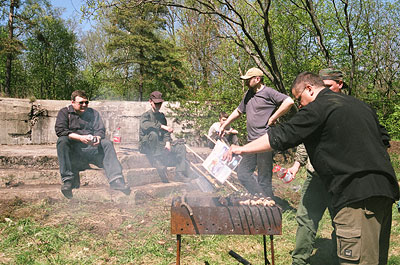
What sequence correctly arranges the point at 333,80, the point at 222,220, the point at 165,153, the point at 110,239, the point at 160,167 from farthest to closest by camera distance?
1. the point at 165,153
2. the point at 160,167
3. the point at 110,239
4. the point at 333,80
5. the point at 222,220

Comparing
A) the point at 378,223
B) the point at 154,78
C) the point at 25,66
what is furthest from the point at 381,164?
the point at 25,66

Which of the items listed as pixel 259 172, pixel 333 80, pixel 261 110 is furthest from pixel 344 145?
pixel 259 172

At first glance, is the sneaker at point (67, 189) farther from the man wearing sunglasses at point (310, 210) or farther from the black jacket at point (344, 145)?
the black jacket at point (344, 145)

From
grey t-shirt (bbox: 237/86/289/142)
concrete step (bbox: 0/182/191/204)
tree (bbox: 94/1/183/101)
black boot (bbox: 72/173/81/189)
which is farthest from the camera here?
tree (bbox: 94/1/183/101)

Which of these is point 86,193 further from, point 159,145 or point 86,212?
point 159,145

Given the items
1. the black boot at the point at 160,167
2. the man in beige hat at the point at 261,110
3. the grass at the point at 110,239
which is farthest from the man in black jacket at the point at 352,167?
the black boot at the point at 160,167

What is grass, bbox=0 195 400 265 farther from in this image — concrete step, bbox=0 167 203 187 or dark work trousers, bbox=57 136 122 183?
concrete step, bbox=0 167 203 187

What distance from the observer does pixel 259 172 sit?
180 inches

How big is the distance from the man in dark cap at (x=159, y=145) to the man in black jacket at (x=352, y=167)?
3.98 meters

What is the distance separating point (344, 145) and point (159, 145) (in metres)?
4.38

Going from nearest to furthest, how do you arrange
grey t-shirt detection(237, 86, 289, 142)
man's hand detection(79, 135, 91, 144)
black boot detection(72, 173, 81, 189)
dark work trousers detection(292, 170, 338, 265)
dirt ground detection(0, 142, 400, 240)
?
dark work trousers detection(292, 170, 338, 265) → dirt ground detection(0, 142, 400, 240) → grey t-shirt detection(237, 86, 289, 142) → man's hand detection(79, 135, 91, 144) → black boot detection(72, 173, 81, 189)

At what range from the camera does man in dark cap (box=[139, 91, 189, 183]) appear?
597 centimetres

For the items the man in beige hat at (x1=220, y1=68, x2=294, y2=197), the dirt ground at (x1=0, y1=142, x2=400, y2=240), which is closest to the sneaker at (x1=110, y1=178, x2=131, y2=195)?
the dirt ground at (x1=0, y1=142, x2=400, y2=240)

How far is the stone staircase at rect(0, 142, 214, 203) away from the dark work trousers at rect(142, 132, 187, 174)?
27cm
